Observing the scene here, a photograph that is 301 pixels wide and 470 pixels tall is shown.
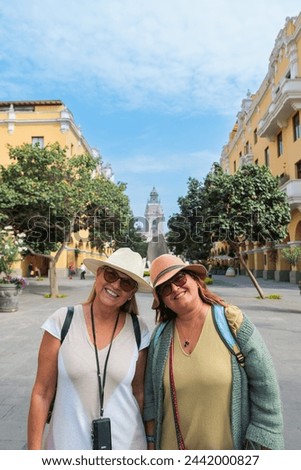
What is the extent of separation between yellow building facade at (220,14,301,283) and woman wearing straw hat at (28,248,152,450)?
69.8 ft

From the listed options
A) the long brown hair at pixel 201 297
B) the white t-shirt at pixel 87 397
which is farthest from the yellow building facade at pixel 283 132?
the white t-shirt at pixel 87 397

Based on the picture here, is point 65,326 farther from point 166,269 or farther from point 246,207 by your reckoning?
point 246,207

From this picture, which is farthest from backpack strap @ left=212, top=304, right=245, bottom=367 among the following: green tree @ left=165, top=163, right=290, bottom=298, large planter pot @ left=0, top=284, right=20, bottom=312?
green tree @ left=165, top=163, right=290, bottom=298

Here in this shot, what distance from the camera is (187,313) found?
1986mm

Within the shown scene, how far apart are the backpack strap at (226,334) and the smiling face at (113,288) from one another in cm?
47

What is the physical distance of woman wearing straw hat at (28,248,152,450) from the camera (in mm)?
1837

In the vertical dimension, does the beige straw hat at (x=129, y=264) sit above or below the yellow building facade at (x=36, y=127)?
below

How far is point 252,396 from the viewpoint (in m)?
1.86

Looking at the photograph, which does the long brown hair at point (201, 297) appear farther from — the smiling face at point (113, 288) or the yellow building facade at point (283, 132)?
the yellow building facade at point (283, 132)

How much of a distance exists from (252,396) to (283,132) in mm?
26412

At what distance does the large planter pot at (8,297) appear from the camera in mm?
12109

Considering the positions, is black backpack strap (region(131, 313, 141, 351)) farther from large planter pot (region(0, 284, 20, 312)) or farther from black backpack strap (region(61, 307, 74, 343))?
large planter pot (region(0, 284, 20, 312))

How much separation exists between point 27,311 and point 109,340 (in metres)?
11.4

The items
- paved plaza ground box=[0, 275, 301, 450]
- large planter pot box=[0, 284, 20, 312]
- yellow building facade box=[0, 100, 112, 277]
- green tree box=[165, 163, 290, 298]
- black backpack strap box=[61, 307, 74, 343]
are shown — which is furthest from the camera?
yellow building facade box=[0, 100, 112, 277]
